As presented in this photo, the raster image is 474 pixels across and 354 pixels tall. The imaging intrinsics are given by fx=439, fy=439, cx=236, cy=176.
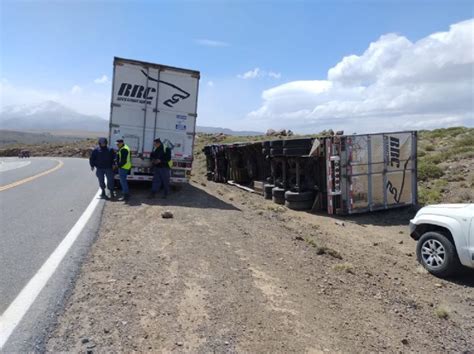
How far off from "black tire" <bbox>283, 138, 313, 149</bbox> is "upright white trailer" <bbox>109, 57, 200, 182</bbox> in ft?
9.97

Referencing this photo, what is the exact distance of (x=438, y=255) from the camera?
7.04 meters

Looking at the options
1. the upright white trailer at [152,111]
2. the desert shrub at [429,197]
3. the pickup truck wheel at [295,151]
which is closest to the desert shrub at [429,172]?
the desert shrub at [429,197]

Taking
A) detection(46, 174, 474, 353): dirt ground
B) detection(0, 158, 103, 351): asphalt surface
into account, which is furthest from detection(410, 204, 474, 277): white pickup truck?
detection(0, 158, 103, 351): asphalt surface

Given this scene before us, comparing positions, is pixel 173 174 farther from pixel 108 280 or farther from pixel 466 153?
pixel 466 153

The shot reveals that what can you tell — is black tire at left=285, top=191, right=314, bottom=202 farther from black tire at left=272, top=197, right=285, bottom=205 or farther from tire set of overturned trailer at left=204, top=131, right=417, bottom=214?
black tire at left=272, top=197, right=285, bottom=205

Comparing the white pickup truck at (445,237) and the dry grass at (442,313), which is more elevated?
the white pickup truck at (445,237)

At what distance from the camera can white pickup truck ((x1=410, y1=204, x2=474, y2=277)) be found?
6473 millimetres

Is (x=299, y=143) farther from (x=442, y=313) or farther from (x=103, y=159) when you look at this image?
(x=442, y=313)

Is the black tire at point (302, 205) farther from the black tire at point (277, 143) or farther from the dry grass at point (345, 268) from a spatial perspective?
the dry grass at point (345, 268)

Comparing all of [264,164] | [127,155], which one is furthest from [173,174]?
[264,164]

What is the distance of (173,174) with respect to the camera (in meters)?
13.9

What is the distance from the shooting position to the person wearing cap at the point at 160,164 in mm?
13086

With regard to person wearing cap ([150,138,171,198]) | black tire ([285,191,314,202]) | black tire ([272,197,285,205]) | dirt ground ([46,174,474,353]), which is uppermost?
person wearing cap ([150,138,171,198])

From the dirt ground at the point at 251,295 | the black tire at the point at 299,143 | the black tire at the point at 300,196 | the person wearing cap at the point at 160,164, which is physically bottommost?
the dirt ground at the point at 251,295
